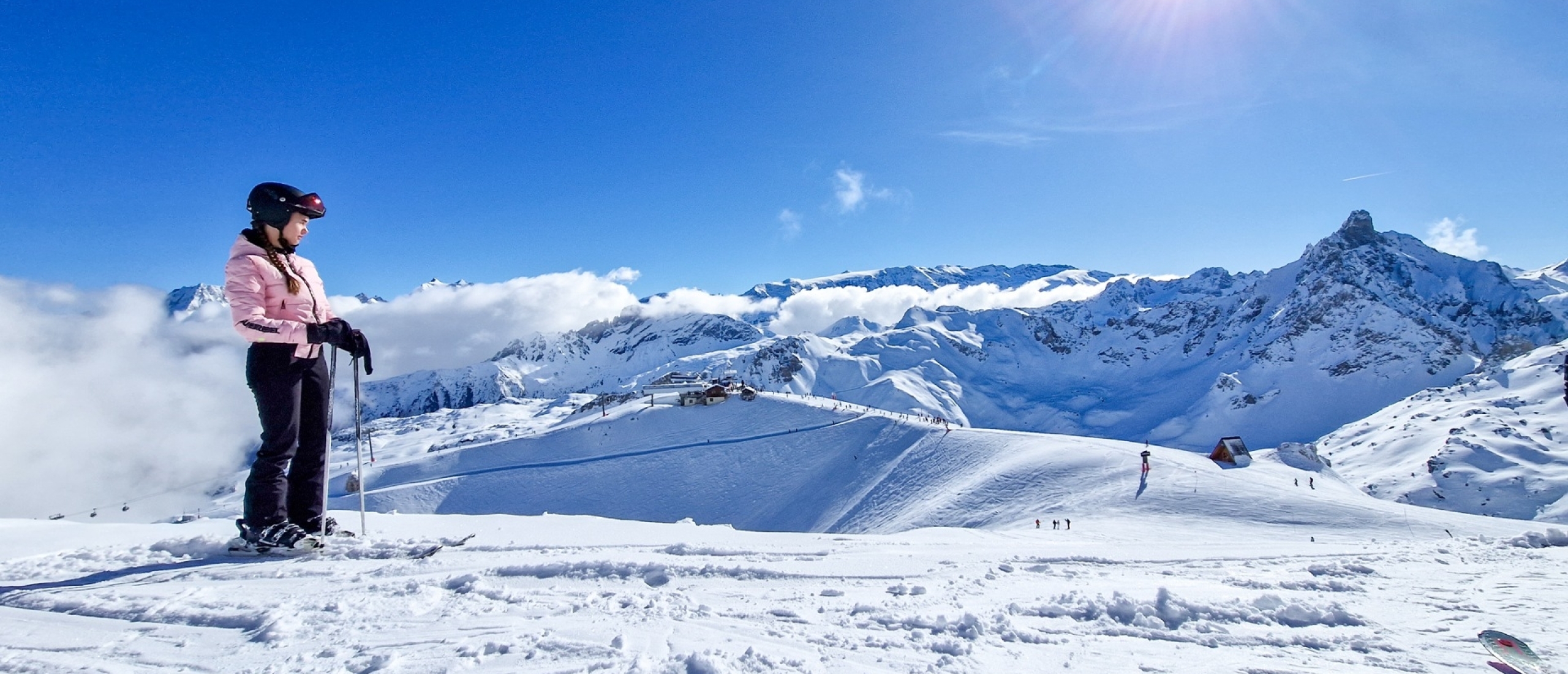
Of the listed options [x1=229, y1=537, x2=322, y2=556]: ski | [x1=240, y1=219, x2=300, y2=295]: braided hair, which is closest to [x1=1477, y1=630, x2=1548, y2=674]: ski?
[x1=229, y1=537, x2=322, y2=556]: ski

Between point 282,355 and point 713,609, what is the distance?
4.77 m

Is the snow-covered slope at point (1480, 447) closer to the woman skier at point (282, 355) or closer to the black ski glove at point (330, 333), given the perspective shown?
the black ski glove at point (330, 333)

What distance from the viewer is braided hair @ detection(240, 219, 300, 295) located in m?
5.96

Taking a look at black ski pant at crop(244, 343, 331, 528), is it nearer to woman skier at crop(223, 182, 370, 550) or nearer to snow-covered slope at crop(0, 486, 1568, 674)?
woman skier at crop(223, 182, 370, 550)

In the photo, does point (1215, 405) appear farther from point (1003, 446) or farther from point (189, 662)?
point (189, 662)

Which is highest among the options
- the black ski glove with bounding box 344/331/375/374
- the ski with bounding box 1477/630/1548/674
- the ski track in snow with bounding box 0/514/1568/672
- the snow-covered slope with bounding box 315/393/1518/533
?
the black ski glove with bounding box 344/331/375/374

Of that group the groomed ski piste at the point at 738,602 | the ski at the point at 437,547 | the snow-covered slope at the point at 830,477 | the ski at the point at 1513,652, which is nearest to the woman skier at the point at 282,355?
the groomed ski piste at the point at 738,602

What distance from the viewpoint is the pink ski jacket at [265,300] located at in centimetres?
571

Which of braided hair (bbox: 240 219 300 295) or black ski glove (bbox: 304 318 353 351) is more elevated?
braided hair (bbox: 240 219 300 295)

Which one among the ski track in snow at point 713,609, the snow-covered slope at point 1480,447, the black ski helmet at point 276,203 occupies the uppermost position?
the black ski helmet at point 276,203

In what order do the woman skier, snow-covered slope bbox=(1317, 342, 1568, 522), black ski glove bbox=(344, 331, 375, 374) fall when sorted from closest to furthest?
1. the woman skier
2. black ski glove bbox=(344, 331, 375, 374)
3. snow-covered slope bbox=(1317, 342, 1568, 522)

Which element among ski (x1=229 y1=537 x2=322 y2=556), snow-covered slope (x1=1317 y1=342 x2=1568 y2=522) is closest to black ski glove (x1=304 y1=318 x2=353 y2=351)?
ski (x1=229 y1=537 x2=322 y2=556)

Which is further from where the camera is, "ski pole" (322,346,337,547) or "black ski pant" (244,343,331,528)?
"ski pole" (322,346,337,547)

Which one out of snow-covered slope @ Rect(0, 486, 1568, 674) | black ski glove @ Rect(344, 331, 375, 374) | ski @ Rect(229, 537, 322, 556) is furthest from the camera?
black ski glove @ Rect(344, 331, 375, 374)
